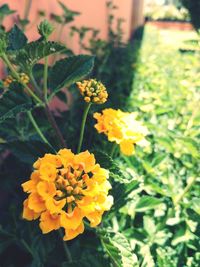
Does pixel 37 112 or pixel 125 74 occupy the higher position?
pixel 37 112

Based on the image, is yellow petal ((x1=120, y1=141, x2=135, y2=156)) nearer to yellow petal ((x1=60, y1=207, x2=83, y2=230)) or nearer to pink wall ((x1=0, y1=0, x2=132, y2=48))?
yellow petal ((x1=60, y1=207, x2=83, y2=230))

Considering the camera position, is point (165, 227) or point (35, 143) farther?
point (165, 227)

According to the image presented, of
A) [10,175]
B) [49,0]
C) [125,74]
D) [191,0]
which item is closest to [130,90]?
[125,74]

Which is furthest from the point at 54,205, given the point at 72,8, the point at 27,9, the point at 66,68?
the point at 72,8

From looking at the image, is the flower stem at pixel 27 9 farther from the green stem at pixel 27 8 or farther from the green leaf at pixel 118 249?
the green leaf at pixel 118 249

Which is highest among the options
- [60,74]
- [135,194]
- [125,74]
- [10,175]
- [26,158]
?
[60,74]

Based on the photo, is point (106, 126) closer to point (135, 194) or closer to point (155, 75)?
point (135, 194)

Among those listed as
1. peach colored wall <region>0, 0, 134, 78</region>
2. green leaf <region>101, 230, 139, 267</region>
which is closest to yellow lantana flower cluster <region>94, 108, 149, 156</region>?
green leaf <region>101, 230, 139, 267</region>
